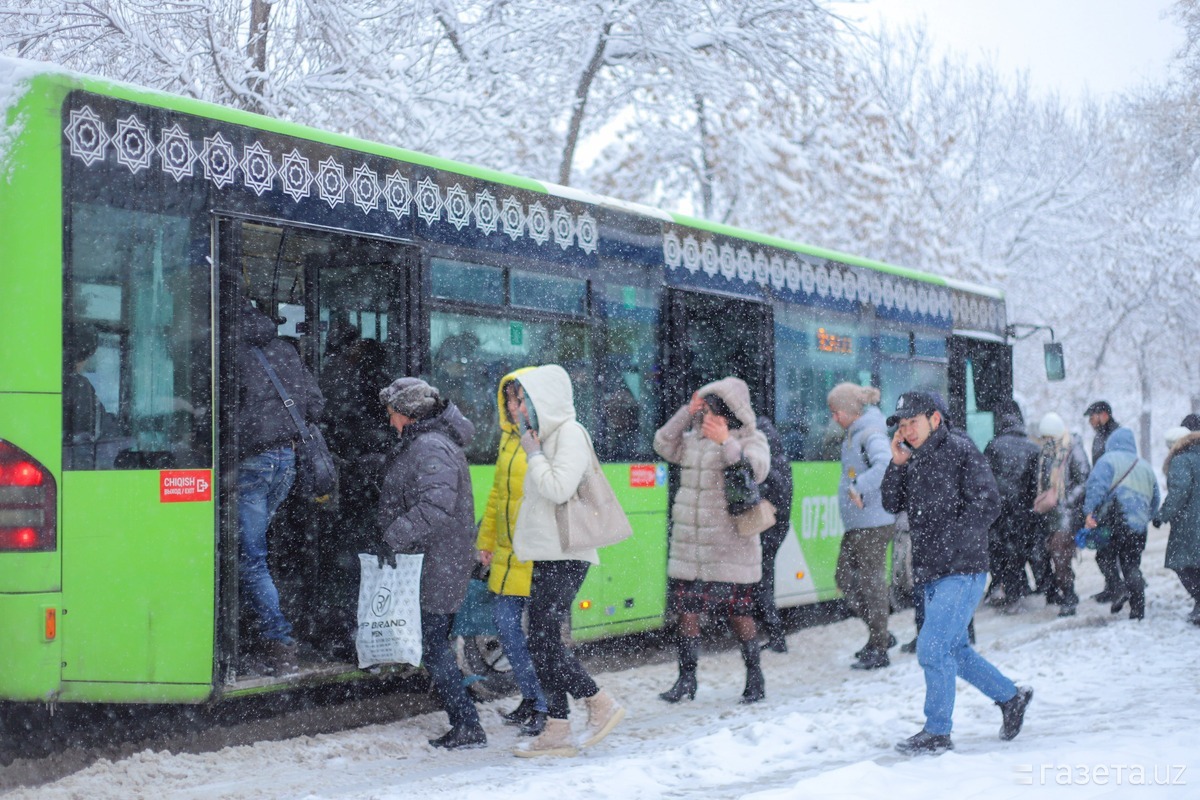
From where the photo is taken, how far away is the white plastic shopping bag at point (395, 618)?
6172 mm

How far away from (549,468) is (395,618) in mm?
1067

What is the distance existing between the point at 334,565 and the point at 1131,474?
7176 mm

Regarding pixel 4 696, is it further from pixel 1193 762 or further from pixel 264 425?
pixel 1193 762

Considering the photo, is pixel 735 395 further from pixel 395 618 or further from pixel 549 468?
pixel 395 618

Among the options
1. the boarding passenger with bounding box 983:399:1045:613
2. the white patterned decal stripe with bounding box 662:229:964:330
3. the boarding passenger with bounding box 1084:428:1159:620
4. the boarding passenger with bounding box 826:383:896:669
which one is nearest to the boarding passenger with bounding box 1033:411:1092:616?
the boarding passenger with bounding box 983:399:1045:613

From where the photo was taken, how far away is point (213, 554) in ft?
18.4

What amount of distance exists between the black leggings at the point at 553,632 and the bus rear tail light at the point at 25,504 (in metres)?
2.14

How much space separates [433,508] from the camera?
235 inches

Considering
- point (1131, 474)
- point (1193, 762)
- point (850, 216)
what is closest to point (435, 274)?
point (1193, 762)

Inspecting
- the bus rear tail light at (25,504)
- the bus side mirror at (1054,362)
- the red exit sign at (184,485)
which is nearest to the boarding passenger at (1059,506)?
the bus side mirror at (1054,362)

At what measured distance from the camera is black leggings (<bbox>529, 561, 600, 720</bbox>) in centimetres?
603

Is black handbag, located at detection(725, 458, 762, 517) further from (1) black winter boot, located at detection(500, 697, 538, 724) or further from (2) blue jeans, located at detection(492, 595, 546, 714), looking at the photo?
(1) black winter boot, located at detection(500, 697, 538, 724)

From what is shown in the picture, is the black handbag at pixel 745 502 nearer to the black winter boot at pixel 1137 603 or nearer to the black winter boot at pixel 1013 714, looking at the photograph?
the black winter boot at pixel 1013 714

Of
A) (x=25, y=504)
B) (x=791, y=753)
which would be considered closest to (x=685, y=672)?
(x=791, y=753)
